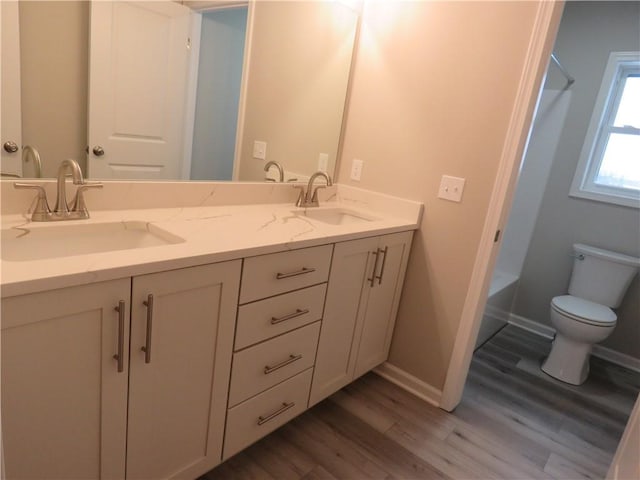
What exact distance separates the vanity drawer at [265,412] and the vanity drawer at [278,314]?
24cm

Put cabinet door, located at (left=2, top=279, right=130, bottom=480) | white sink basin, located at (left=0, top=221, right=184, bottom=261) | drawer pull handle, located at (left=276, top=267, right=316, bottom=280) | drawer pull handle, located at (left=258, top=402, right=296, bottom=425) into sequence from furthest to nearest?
drawer pull handle, located at (left=258, top=402, right=296, bottom=425) → drawer pull handle, located at (left=276, top=267, right=316, bottom=280) → white sink basin, located at (left=0, top=221, right=184, bottom=261) → cabinet door, located at (left=2, top=279, right=130, bottom=480)

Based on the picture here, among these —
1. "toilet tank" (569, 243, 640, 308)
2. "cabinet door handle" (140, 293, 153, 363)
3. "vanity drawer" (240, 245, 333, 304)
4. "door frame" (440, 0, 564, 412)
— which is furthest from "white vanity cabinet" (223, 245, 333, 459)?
"toilet tank" (569, 243, 640, 308)

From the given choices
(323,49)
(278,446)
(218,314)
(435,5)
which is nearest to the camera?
(218,314)

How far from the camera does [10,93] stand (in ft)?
3.88

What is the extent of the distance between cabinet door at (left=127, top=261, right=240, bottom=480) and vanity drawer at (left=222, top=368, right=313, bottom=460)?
66 millimetres

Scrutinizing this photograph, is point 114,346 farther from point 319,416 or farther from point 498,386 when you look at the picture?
point 498,386

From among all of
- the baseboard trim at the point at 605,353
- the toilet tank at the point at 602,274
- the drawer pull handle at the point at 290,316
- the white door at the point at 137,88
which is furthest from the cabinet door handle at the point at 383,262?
the baseboard trim at the point at 605,353

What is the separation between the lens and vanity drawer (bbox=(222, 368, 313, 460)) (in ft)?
4.69

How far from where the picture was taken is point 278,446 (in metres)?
1.68

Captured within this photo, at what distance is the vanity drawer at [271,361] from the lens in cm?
138

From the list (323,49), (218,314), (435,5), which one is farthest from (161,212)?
(435,5)

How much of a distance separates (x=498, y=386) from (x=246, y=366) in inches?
63.9

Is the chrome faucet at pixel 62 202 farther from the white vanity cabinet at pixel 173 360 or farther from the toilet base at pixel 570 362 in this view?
the toilet base at pixel 570 362

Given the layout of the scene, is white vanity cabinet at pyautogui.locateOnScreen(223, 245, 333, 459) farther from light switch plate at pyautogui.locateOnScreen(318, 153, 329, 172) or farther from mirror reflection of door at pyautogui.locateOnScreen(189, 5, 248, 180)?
light switch plate at pyautogui.locateOnScreen(318, 153, 329, 172)
